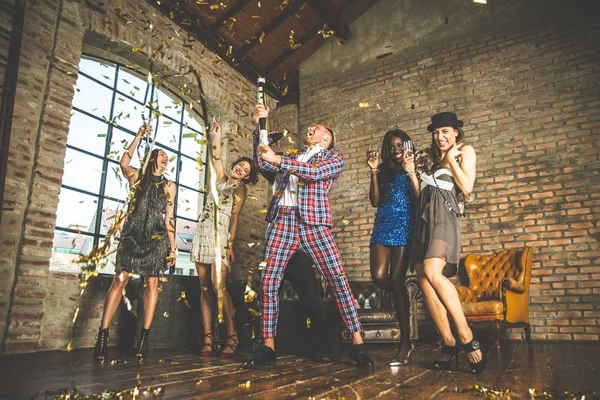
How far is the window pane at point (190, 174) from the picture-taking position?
18.5 ft

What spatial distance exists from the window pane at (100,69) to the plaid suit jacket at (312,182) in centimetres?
304

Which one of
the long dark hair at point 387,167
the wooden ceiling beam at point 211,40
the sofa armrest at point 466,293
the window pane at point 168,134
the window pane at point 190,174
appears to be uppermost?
the wooden ceiling beam at point 211,40

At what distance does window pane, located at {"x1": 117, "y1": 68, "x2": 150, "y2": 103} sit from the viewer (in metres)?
4.89

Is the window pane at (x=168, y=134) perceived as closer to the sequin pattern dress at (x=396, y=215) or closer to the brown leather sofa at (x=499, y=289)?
the sequin pattern dress at (x=396, y=215)

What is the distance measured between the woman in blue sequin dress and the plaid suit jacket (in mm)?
318

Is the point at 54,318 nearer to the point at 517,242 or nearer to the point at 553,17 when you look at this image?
the point at 517,242

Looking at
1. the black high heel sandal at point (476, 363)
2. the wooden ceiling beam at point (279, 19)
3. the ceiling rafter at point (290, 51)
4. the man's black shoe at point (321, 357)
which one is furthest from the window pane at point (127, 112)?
the black high heel sandal at point (476, 363)

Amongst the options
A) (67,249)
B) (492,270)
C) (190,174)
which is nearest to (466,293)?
(492,270)

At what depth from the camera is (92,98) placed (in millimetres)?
4555

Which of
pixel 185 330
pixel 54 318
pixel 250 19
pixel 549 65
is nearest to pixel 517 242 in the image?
pixel 549 65

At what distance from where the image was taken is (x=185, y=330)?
156 inches

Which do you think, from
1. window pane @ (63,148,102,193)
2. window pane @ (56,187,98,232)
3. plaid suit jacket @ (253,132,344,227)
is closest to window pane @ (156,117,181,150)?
window pane @ (63,148,102,193)

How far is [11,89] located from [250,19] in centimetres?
348

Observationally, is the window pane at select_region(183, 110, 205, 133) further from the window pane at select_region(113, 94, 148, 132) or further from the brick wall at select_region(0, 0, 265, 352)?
the brick wall at select_region(0, 0, 265, 352)
